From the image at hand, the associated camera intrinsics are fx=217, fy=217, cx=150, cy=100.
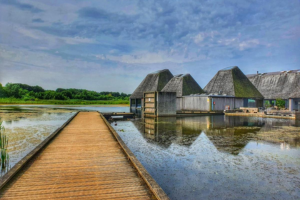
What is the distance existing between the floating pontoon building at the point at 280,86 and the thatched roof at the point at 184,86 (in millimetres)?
10439

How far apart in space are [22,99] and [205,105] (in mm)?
79304

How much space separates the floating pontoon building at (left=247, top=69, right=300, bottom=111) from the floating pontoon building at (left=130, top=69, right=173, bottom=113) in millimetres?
15951

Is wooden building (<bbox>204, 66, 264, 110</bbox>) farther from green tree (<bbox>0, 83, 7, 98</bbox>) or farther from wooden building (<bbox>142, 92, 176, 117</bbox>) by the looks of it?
green tree (<bbox>0, 83, 7, 98</bbox>)

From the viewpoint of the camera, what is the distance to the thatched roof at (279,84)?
31250mm

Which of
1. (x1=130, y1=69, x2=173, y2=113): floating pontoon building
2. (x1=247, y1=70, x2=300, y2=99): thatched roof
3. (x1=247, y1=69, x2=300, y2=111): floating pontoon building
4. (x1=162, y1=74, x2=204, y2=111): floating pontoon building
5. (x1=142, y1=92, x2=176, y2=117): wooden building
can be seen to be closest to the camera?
(x1=142, y1=92, x2=176, y2=117): wooden building

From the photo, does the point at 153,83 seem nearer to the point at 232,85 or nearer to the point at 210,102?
the point at 210,102

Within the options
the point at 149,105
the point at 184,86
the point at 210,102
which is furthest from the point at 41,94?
the point at 210,102

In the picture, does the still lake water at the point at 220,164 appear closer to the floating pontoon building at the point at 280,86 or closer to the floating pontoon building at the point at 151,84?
the floating pontoon building at the point at 280,86

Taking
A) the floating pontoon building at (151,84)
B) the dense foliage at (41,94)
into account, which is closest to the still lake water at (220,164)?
the floating pontoon building at (151,84)

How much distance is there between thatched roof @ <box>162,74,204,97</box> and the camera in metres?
32.7

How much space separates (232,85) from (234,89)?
968mm

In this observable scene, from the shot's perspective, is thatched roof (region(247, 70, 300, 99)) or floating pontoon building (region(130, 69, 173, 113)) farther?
floating pontoon building (region(130, 69, 173, 113))

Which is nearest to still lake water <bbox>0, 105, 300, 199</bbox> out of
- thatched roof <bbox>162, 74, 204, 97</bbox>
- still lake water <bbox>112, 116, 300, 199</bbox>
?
still lake water <bbox>112, 116, 300, 199</bbox>

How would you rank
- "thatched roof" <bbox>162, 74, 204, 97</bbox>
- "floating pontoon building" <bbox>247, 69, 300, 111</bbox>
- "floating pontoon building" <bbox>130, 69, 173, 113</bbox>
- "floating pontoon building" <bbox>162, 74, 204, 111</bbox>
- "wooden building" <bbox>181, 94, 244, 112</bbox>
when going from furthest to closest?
"floating pontoon building" <bbox>130, 69, 173, 113</bbox> → "thatched roof" <bbox>162, 74, 204, 97</bbox> → "floating pontoon building" <bbox>162, 74, 204, 111</bbox> → "floating pontoon building" <bbox>247, 69, 300, 111</bbox> → "wooden building" <bbox>181, 94, 244, 112</bbox>
